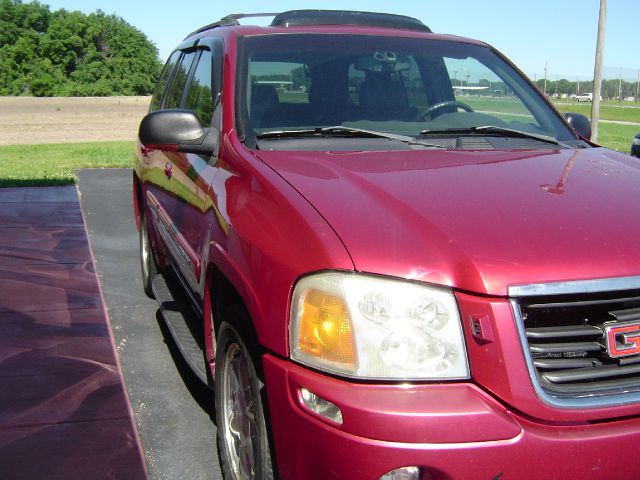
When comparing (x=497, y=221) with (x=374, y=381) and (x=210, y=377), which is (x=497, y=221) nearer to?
(x=374, y=381)

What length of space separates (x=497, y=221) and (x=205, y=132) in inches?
63.4

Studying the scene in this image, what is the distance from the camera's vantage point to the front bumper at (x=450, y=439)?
209cm

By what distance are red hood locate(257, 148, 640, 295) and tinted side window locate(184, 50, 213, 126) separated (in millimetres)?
897

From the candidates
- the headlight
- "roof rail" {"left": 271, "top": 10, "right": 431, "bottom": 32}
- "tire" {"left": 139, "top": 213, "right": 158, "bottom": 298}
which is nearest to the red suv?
the headlight

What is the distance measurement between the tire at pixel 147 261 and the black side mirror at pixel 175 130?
2.25 m

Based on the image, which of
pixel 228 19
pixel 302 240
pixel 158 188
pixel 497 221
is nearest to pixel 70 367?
pixel 158 188

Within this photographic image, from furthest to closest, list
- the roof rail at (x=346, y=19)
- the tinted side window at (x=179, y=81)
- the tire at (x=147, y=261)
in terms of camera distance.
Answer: the tire at (x=147, y=261)
the tinted side window at (x=179, y=81)
the roof rail at (x=346, y=19)

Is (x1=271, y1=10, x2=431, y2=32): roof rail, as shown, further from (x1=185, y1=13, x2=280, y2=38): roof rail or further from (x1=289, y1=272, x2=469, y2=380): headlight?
(x1=289, y1=272, x2=469, y2=380): headlight

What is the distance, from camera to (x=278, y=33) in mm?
3984

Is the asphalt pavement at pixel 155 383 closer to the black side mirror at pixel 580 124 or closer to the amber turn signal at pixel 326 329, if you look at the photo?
the amber turn signal at pixel 326 329

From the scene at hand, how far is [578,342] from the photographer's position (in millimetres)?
2301

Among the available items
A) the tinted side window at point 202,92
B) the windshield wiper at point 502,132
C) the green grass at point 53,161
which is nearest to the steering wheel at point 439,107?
the windshield wiper at point 502,132

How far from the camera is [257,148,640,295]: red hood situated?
225 cm

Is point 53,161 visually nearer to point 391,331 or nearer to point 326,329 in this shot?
point 326,329
